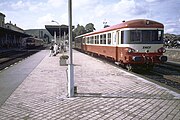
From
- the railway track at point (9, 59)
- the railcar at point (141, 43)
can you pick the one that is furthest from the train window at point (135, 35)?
the railway track at point (9, 59)

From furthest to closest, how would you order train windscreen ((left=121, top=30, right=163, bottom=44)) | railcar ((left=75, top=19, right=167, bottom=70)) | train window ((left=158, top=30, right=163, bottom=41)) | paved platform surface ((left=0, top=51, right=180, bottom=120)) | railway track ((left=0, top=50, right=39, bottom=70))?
railway track ((left=0, top=50, right=39, bottom=70)), train window ((left=158, top=30, right=163, bottom=41)), train windscreen ((left=121, top=30, right=163, bottom=44)), railcar ((left=75, top=19, right=167, bottom=70)), paved platform surface ((left=0, top=51, right=180, bottom=120))

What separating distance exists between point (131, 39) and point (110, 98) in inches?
294

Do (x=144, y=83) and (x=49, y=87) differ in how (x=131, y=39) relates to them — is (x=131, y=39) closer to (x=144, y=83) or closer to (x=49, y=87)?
(x=144, y=83)

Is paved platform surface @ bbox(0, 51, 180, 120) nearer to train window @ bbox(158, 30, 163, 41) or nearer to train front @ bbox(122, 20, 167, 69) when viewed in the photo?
train front @ bbox(122, 20, 167, 69)

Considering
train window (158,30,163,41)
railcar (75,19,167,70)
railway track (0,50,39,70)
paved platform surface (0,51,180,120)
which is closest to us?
paved platform surface (0,51,180,120)

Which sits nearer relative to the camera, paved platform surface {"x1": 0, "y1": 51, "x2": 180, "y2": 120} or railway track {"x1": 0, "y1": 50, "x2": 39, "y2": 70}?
paved platform surface {"x1": 0, "y1": 51, "x2": 180, "y2": 120}

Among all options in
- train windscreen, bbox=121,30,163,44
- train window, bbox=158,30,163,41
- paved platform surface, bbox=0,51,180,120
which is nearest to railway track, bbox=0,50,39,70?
train windscreen, bbox=121,30,163,44

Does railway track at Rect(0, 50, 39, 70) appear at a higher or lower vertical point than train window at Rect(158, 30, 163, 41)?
lower

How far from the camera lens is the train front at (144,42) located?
14.5 meters

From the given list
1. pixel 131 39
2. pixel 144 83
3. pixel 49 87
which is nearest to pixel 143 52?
pixel 131 39

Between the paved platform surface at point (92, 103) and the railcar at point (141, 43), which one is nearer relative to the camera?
the paved platform surface at point (92, 103)

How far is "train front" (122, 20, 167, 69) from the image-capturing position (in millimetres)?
14500

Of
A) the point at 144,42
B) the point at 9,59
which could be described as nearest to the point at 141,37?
the point at 144,42

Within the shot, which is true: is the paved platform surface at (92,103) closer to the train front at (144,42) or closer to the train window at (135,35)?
the train front at (144,42)
